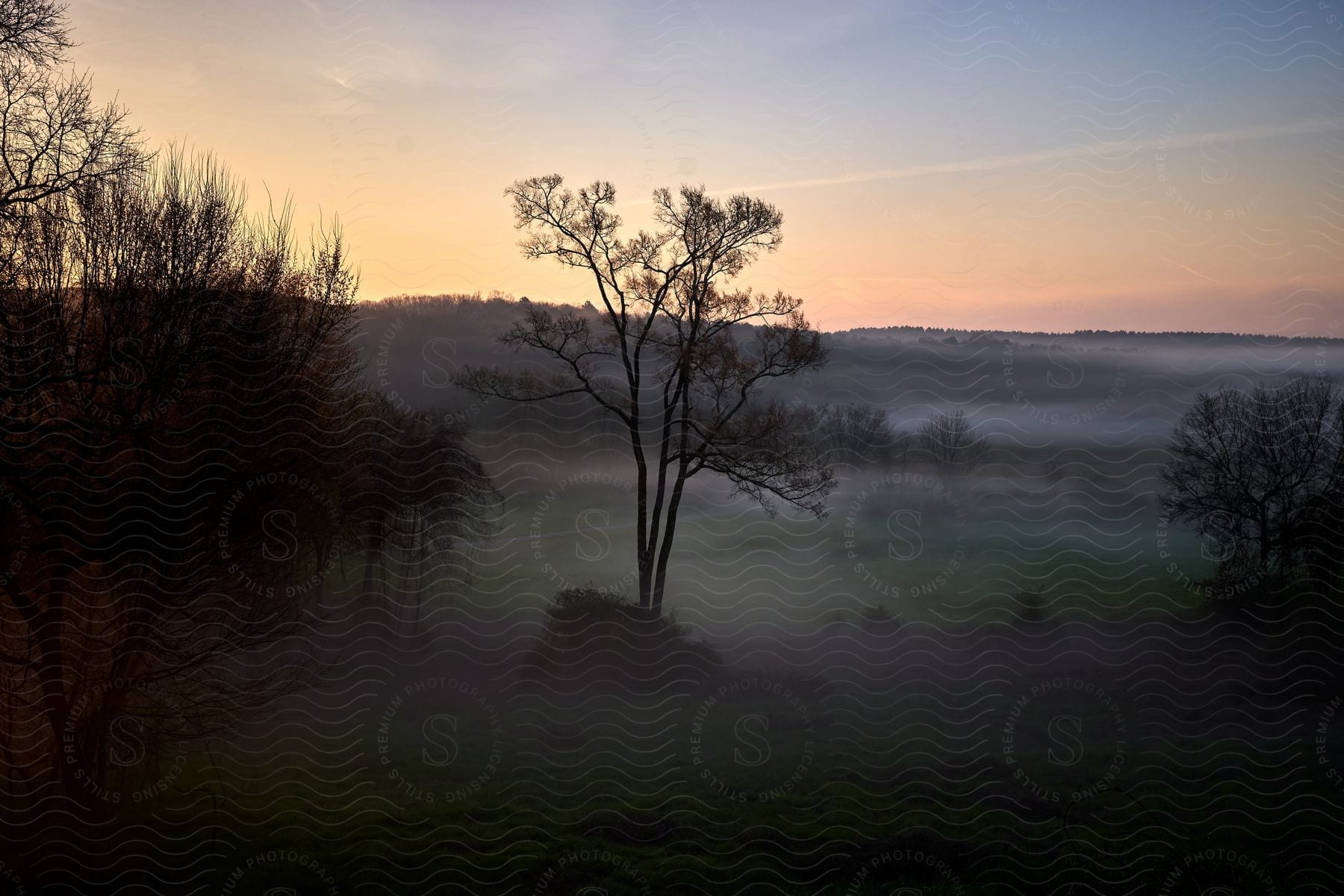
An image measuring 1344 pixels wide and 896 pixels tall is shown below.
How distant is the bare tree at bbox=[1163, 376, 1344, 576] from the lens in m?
25.7

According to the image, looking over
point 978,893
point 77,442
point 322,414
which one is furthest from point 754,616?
point 77,442

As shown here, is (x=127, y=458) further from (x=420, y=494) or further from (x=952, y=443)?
(x=952, y=443)

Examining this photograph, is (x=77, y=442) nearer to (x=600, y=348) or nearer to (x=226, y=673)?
(x=226, y=673)

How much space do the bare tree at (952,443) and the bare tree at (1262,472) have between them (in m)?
24.5

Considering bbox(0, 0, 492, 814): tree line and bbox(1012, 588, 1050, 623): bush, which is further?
bbox(1012, 588, 1050, 623): bush

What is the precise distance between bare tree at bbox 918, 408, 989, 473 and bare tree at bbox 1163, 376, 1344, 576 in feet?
80.5

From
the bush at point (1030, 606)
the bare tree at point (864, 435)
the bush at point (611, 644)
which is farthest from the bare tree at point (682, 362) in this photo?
the bare tree at point (864, 435)

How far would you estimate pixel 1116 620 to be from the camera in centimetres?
3086

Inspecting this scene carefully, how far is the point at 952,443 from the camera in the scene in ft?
192

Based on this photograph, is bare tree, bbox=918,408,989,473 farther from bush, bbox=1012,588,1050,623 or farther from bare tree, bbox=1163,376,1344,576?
bare tree, bbox=1163,376,1344,576

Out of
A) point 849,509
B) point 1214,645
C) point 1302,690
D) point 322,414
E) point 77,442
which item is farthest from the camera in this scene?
point 849,509

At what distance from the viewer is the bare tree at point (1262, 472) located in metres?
25.7

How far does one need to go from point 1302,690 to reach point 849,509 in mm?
23726

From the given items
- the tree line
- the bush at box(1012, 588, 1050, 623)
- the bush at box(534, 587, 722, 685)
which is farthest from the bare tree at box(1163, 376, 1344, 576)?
the tree line
